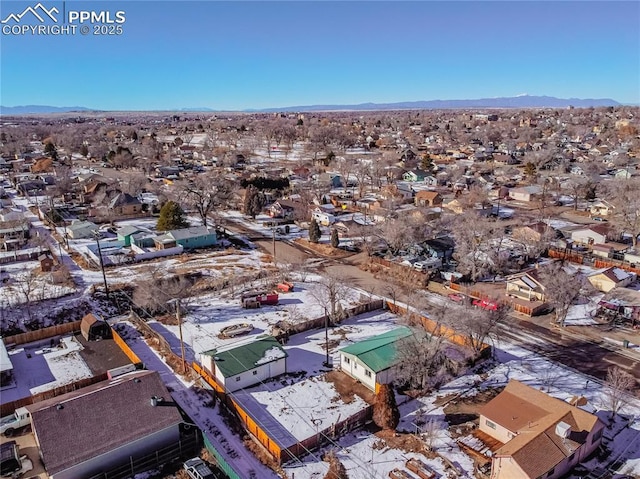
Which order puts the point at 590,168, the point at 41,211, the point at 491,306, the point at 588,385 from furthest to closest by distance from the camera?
the point at 590,168
the point at 41,211
the point at 491,306
the point at 588,385

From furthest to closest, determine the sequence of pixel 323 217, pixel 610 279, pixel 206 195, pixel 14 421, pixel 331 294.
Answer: pixel 323 217
pixel 206 195
pixel 610 279
pixel 331 294
pixel 14 421

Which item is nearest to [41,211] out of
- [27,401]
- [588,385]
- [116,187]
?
[116,187]

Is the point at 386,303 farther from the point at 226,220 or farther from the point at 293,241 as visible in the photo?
the point at 226,220

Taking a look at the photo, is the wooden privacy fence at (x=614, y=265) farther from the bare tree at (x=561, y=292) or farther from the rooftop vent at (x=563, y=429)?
the rooftop vent at (x=563, y=429)

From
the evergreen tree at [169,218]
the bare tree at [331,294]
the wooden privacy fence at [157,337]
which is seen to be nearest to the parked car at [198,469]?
the wooden privacy fence at [157,337]

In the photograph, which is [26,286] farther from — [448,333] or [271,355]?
[448,333]

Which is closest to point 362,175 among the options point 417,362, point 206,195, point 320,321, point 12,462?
point 206,195
